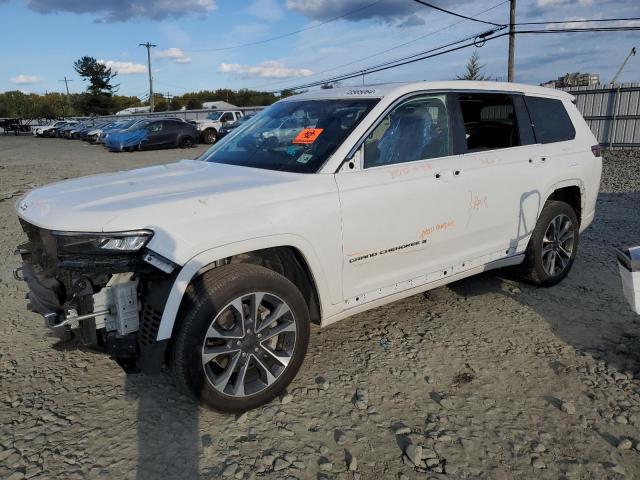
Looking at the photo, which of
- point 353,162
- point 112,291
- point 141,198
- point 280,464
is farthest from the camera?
point 353,162

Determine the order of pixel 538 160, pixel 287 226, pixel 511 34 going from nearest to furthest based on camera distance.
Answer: pixel 287 226 < pixel 538 160 < pixel 511 34

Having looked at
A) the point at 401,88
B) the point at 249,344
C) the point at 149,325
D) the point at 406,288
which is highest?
the point at 401,88

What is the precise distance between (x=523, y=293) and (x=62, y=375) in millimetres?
3942

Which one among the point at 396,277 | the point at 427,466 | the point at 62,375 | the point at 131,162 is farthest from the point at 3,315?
the point at 131,162

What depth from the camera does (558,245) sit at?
190 inches

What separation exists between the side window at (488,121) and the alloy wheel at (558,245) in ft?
3.13

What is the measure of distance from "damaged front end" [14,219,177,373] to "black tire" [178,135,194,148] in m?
23.1

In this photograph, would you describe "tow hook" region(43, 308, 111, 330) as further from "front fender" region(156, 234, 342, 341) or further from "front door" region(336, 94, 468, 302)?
"front door" region(336, 94, 468, 302)

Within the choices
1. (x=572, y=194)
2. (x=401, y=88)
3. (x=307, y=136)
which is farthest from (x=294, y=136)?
(x=572, y=194)

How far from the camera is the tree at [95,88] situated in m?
68.6

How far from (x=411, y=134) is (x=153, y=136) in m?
22.0

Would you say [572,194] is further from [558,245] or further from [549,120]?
[549,120]

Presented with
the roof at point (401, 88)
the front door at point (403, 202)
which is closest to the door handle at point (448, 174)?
the front door at point (403, 202)

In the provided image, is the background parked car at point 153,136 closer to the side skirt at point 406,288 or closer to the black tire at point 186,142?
the black tire at point 186,142
